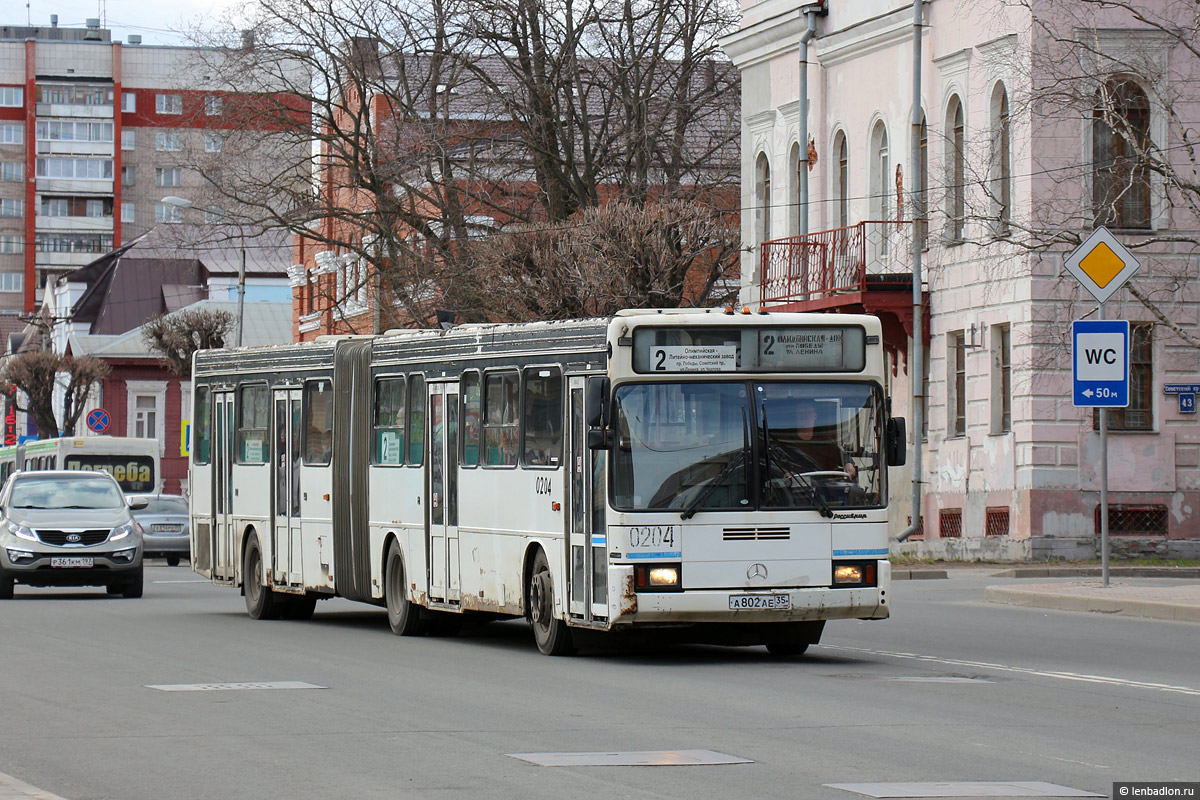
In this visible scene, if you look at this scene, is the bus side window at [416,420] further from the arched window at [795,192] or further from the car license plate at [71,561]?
the arched window at [795,192]

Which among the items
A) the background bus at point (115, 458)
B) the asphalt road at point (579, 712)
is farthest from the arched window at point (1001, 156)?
the background bus at point (115, 458)

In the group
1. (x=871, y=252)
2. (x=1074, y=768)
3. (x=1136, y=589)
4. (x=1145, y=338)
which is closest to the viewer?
(x=1074, y=768)

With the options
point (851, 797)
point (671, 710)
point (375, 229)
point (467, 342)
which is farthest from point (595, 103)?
point (851, 797)

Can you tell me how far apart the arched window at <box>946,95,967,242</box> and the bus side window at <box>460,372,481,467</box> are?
1745cm

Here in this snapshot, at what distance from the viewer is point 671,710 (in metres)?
12.8

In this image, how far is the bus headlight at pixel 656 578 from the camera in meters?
15.6

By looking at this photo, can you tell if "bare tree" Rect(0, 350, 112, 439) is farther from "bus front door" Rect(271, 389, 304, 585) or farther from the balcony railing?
"bus front door" Rect(271, 389, 304, 585)

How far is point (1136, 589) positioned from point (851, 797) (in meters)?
15.8

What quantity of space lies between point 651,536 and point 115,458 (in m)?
40.2

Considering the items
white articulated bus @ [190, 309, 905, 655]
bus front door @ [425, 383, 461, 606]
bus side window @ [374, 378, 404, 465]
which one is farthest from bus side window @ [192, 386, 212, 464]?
bus front door @ [425, 383, 461, 606]

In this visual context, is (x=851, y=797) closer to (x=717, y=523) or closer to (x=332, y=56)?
(x=717, y=523)

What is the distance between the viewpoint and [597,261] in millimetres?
38938

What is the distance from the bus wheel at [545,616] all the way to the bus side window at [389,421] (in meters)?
3.23

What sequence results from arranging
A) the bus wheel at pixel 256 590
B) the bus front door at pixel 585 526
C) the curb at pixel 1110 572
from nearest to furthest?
the bus front door at pixel 585 526 < the bus wheel at pixel 256 590 < the curb at pixel 1110 572
